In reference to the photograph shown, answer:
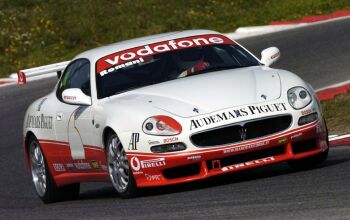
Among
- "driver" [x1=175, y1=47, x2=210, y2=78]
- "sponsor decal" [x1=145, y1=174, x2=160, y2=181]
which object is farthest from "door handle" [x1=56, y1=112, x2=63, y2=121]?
"sponsor decal" [x1=145, y1=174, x2=160, y2=181]

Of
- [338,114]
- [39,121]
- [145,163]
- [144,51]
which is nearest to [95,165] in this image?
[145,163]

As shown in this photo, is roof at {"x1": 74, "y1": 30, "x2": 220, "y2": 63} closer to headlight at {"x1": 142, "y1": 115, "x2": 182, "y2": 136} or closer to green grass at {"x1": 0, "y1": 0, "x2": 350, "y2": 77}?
headlight at {"x1": 142, "y1": 115, "x2": 182, "y2": 136}

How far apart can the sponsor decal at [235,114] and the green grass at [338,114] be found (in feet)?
11.1

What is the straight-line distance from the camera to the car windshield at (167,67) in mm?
10008

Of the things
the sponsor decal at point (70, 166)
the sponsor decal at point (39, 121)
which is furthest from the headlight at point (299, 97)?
the sponsor decal at point (39, 121)

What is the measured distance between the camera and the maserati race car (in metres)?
8.87

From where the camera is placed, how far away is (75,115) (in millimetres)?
10203

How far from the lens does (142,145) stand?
8938 millimetres

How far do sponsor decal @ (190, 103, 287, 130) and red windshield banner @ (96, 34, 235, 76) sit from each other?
1.52m

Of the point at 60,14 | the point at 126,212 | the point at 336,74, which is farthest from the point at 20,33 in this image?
the point at 126,212

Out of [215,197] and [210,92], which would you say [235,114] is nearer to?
[210,92]

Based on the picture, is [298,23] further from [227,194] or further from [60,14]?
[227,194]

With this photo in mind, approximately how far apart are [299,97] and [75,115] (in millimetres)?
2070

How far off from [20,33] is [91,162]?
16.6m
